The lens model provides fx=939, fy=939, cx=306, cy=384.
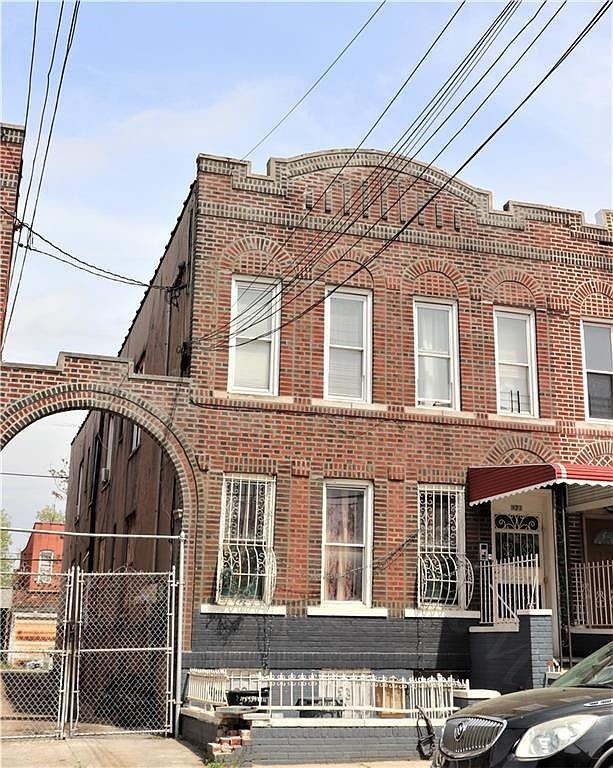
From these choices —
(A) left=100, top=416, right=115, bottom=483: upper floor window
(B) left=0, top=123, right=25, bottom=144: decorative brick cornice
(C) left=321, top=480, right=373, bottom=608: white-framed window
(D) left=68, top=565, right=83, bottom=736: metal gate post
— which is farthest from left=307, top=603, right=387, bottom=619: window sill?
(A) left=100, top=416, right=115, bottom=483: upper floor window

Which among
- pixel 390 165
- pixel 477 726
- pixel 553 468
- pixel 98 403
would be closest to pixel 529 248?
pixel 390 165

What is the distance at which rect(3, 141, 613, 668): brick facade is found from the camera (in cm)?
1533

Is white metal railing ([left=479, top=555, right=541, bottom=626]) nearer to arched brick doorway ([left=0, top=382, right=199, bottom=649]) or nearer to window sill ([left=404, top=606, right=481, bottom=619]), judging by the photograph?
window sill ([left=404, top=606, right=481, bottom=619])

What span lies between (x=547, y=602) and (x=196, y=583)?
630 cm

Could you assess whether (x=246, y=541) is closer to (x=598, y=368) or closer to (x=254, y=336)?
(x=254, y=336)

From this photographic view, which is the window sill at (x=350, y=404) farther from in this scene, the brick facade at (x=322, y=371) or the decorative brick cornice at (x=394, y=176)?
the decorative brick cornice at (x=394, y=176)

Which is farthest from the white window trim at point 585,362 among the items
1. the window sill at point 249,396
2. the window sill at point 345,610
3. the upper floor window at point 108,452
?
the upper floor window at point 108,452

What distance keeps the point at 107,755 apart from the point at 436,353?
8897 mm

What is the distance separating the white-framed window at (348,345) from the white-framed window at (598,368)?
14.4ft

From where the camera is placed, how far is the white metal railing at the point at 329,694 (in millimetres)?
12484

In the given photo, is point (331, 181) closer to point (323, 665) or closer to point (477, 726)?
point (323, 665)

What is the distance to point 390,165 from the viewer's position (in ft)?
57.4

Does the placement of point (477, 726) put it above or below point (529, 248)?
below

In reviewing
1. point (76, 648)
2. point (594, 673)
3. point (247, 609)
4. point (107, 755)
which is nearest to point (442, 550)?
point (247, 609)
